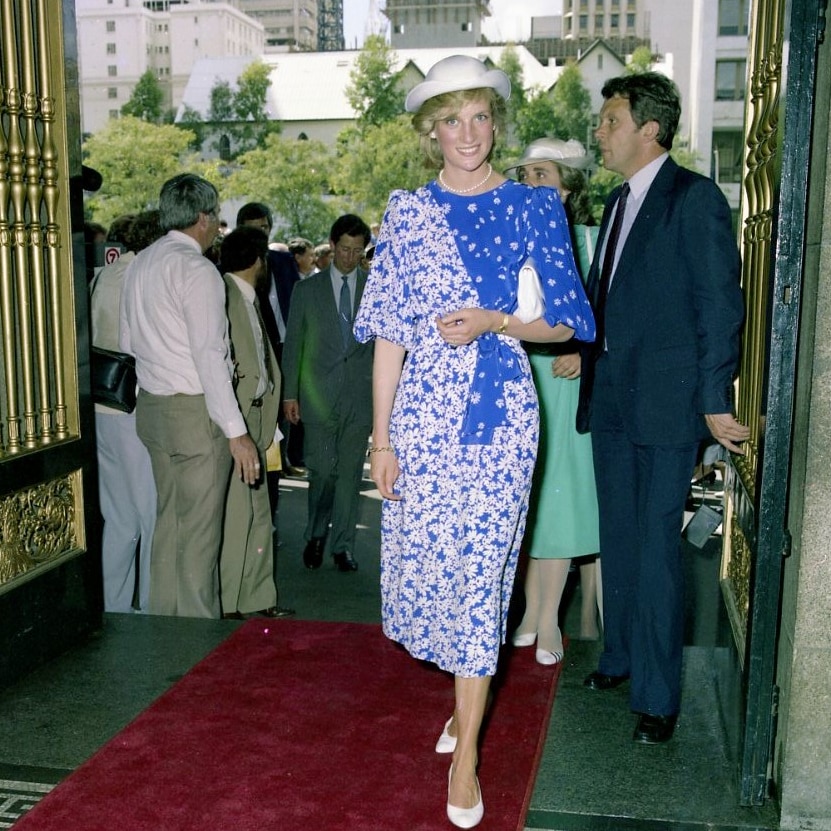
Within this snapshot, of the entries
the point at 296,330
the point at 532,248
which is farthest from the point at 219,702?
the point at 296,330

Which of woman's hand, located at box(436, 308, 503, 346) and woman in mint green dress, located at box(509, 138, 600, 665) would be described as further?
woman in mint green dress, located at box(509, 138, 600, 665)

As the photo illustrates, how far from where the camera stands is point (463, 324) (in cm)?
Answer: 320

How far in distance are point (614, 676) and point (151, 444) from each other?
238 cm

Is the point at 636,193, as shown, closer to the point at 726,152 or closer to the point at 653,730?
the point at 653,730

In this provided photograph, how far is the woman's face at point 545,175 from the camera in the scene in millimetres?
4836

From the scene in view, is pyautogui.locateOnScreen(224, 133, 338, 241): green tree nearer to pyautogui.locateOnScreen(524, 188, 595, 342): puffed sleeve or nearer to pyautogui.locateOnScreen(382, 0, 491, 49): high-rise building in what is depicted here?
pyautogui.locateOnScreen(382, 0, 491, 49): high-rise building

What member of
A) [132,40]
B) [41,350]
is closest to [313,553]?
[41,350]

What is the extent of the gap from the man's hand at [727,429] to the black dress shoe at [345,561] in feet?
12.6

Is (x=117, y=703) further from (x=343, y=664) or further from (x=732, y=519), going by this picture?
(x=732, y=519)

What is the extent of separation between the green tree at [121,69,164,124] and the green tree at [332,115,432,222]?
123 feet

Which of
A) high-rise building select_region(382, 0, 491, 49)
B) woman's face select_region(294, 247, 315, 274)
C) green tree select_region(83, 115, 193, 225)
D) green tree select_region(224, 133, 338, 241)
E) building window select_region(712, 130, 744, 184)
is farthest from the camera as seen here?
high-rise building select_region(382, 0, 491, 49)

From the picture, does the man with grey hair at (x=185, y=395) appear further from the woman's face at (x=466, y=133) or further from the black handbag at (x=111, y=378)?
the woman's face at (x=466, y=133)

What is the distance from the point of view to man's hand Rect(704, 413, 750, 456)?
3.65 m

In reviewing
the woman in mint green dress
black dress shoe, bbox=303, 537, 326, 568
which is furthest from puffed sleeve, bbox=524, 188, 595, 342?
black dress shoe, bbox=303, 537, 326, 568
